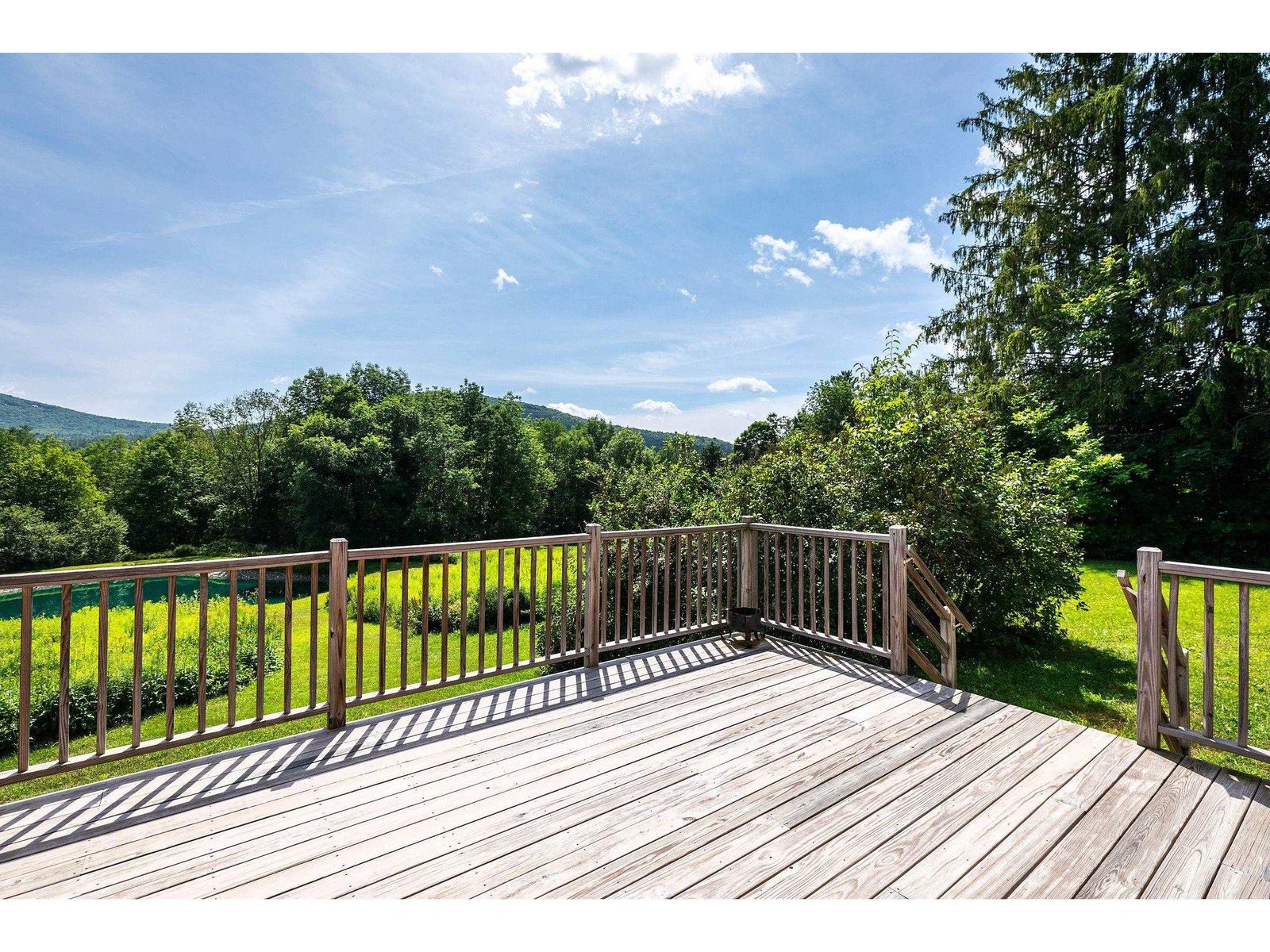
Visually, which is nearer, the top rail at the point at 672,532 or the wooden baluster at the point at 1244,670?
the wooden baluster at the point at 1244,670

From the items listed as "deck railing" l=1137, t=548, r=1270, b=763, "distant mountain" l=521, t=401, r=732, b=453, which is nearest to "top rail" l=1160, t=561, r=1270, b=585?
"deck railing" l=1137, t=548, r=1270, b=763

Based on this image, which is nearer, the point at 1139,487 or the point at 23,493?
the point at 1139,487

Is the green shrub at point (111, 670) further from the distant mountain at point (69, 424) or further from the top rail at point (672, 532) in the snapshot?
the distant mountain at point (69, 424)

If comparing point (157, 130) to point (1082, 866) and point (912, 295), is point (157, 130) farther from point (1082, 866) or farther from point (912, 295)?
point (912, 295)

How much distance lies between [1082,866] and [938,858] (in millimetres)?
448

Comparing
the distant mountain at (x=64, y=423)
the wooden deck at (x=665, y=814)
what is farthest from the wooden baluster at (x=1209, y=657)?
the distant mountain at (x=64, y=423)

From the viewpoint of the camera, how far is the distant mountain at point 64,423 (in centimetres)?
3347

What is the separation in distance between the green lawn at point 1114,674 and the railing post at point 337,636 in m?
4.70

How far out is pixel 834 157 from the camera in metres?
8.15

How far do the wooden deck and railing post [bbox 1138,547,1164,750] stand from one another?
0.15 metres

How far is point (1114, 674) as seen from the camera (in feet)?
16.8

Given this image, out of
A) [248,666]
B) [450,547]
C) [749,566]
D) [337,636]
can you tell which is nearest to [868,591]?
[749,566]

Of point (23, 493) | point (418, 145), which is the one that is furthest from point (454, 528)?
point (418, 145)

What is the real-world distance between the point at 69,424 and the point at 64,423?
0.78 meters
